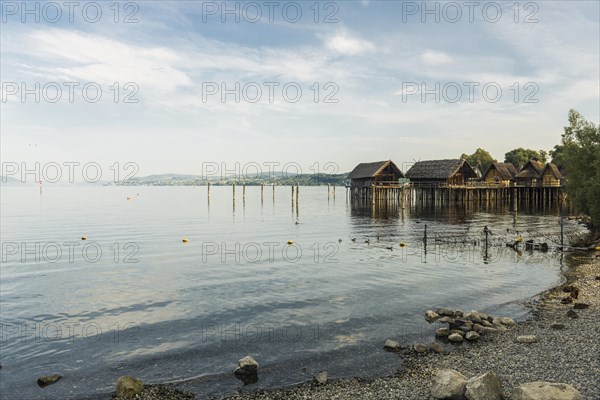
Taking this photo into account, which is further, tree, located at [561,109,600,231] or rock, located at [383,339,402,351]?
tree, located at [561,109,600,231]

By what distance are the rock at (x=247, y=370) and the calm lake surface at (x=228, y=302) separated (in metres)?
0.18

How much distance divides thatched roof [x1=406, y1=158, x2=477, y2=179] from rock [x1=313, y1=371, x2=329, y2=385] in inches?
2651

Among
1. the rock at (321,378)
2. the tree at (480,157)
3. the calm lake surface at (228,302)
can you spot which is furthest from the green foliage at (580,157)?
the tree at (480,157)

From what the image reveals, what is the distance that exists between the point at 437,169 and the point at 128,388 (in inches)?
2856

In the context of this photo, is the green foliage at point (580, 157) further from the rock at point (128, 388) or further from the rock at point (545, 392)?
the rock at point (128, 388)

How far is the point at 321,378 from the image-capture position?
10359 millimetres

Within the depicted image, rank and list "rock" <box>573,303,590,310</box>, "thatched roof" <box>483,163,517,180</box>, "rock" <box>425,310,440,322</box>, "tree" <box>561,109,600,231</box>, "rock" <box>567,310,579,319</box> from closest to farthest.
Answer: "rock" <box>567,310,579,319</box>
"rock" <box>425,310,440,322</box>
"rock" <box>573,303,590,310</box>
"tree" <box>561,109,600,231</box>
"thatched roof" <box>483,163,517,180</box>

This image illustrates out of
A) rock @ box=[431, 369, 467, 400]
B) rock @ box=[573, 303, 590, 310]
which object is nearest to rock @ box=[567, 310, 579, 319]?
rock @ box=[573, 303, 590, 310]

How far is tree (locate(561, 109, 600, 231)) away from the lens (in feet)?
113

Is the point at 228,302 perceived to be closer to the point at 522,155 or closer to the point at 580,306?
the point at 580,306

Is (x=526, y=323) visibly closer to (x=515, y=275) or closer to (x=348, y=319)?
(x=348, y=319)

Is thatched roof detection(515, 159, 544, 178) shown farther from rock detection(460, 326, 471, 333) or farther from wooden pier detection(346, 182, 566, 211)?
rock detection(460, 326, 471, 333)

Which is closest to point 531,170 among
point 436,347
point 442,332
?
point 442,332

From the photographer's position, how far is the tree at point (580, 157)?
34312mm
